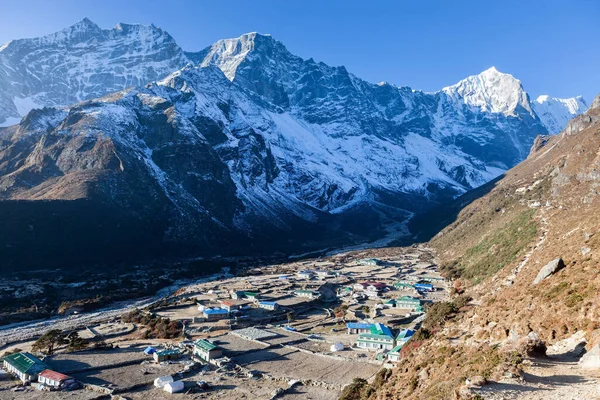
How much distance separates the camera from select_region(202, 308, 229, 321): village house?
66.4 meters

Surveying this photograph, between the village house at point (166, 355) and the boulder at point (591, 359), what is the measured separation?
130 feet

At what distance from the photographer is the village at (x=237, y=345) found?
129 feet

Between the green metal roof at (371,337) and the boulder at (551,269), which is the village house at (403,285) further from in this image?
the boulder at (551,269)

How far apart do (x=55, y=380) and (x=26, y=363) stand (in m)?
6.51

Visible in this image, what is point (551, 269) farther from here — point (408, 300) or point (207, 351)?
point (408, 300)

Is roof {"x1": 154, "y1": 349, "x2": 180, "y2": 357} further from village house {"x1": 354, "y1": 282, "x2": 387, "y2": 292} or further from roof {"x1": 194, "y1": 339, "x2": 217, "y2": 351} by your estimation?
village house {"x1": 354, "y1": 282, "x2": 387, "y2": 292}

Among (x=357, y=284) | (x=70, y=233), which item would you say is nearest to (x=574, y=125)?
(x=357, y=284)

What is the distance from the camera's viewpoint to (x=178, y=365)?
44.7 m

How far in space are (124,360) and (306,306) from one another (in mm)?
35934

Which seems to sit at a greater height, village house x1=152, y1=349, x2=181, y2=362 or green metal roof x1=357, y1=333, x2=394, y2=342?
village house x1=152, y1=349, x2=181, y2=362

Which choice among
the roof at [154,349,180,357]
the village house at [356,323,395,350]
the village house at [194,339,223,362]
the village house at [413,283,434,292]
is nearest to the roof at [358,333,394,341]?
the village house at [356,323,395,350]

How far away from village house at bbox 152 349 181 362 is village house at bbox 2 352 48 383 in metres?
10.3

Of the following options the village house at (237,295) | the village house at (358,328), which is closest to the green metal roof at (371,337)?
the village house at (358,328)

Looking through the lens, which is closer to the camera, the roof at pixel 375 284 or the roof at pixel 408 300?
the roof at pixel 408 300
